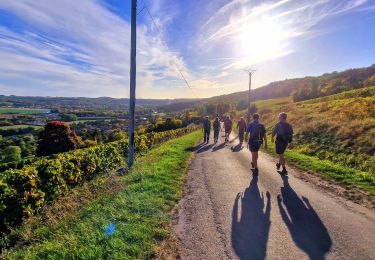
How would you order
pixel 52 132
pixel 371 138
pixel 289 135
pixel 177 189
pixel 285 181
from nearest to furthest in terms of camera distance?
pixel 177 189 < pixel 285 181 < pixel 289 135 < pixel 371 138 < pixel 52 132

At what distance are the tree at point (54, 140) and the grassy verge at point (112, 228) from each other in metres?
42.0

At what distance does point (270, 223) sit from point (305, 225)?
24.4 inches

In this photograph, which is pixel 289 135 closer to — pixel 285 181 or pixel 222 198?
pixel 285 181

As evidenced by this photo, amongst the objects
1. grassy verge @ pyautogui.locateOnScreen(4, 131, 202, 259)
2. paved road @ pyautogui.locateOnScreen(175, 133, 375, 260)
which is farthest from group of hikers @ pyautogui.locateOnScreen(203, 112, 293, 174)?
grassy verge @ pyautogui.locateOnScreen(4, 131, 202, 259)

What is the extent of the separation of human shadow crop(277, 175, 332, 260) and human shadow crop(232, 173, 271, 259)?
377 millimetres

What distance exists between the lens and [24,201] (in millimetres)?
6938

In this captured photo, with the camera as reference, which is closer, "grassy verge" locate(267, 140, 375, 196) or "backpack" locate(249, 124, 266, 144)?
"grassy verge" locate(267, 140, 375, 196)

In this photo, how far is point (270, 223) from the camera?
17.9 feet

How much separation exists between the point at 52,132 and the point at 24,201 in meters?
42.6

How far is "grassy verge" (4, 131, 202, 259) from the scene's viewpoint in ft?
14.2

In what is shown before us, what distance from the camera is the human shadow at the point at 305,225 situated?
445cm

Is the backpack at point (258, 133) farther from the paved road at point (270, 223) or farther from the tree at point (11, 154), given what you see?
the tree at point (11, 154)

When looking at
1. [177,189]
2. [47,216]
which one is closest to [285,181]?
[177,189]

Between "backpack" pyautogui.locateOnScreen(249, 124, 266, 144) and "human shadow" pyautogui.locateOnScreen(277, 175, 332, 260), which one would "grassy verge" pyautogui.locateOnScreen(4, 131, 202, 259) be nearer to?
"human shadow" pyautogui.locateOnScreen(277, 175, 332, 260)
